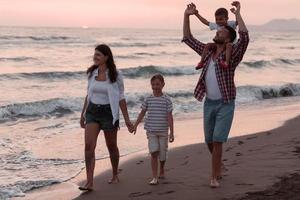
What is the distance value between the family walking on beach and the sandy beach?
8.6 inches

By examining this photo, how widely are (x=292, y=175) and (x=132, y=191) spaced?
184 centimetres

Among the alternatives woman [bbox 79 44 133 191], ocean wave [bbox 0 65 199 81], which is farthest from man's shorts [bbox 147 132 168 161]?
ocean wave [bbox 0 65 199 81]

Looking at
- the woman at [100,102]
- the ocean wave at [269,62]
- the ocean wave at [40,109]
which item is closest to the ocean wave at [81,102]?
the ocean wave at [40,109]

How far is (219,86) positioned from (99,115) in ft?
4.79

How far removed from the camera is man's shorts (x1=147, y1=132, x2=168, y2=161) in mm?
6812

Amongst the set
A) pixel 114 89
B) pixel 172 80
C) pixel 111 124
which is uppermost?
pixel 114 89

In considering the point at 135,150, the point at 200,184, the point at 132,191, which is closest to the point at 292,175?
the point at 200,184

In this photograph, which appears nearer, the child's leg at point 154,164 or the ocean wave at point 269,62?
the child's leg at point 154,164

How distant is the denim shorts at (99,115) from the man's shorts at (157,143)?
0.56m

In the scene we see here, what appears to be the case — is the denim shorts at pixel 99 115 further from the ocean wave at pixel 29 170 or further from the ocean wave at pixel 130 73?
the ocean wave at pixel 130 73

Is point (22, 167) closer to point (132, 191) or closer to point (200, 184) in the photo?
point (132, 191)

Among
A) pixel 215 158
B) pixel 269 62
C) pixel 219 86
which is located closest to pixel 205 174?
pixel 215 158

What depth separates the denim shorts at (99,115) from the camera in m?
6.56

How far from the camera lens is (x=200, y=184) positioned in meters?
6.49
